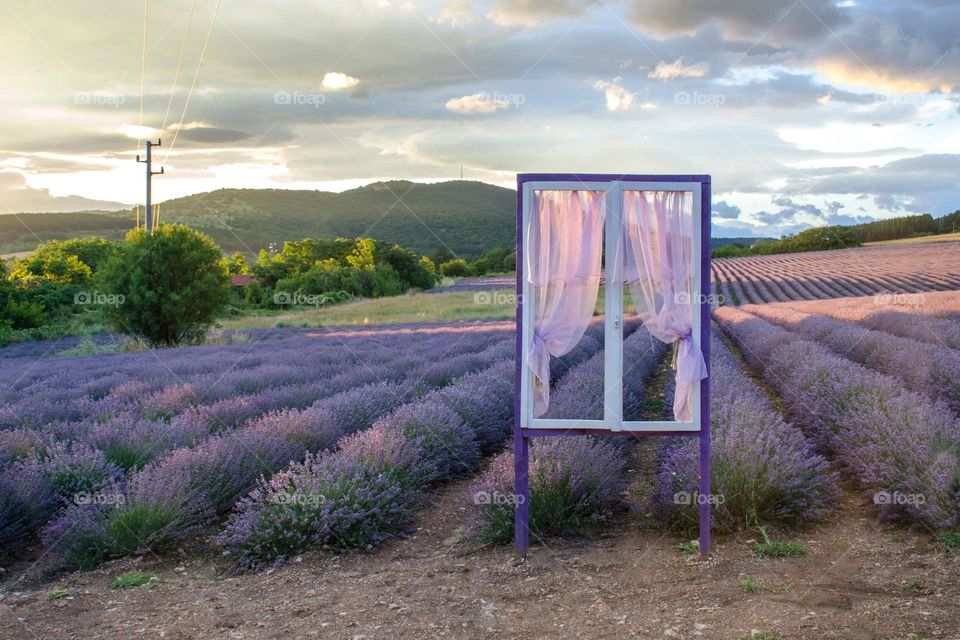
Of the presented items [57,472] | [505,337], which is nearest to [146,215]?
[505,337]

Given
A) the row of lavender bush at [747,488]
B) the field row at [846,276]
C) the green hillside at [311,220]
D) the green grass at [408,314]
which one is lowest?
the green grass at [408,314]

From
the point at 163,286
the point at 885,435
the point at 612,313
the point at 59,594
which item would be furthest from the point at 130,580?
the point at 163,286

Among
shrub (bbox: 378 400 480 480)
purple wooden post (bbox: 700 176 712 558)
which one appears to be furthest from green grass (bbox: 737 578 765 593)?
shrub (bbox: 378 400 480 480)

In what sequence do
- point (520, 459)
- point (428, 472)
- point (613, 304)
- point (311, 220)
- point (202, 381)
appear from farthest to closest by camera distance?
1. point (311, 220)
2. point (202, 381)
3. point (428, 472)
4. point (520, 459)
5. point (613, 304)

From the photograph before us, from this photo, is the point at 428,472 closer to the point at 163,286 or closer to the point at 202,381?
the point at 202,381

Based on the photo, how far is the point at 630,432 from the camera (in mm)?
4379

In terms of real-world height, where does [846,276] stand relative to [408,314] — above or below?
above

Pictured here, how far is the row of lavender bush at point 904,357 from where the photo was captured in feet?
24.7

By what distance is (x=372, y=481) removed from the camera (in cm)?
476

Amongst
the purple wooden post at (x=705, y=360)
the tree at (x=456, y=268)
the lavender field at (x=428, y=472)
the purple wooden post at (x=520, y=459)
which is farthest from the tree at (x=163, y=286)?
the tree at (x=456, y=268)

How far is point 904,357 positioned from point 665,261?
6083mm

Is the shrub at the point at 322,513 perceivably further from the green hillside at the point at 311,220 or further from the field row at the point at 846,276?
the green hillside at the point at 311,220

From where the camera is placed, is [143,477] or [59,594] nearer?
[59,594]

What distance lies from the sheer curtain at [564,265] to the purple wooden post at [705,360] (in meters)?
0.59
